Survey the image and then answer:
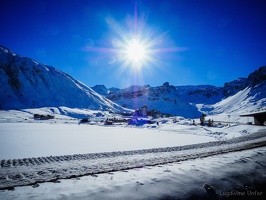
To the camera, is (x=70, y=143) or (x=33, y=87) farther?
(x=33, y=87)

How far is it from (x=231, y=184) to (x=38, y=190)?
5.93 metres

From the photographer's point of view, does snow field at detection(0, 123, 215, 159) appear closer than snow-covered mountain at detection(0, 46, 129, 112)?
Yes

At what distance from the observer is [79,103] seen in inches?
5886

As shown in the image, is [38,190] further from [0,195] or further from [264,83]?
[264,83]

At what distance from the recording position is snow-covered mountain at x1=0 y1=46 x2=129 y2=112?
12175 cm

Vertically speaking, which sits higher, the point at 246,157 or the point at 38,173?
the point at 246,157

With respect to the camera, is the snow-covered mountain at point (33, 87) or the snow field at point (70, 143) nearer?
the snow field at point (70, 143)

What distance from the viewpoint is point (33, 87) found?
13950 centimetres

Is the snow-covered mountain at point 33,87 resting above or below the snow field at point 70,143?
above

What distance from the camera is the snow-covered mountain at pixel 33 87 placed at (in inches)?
4793

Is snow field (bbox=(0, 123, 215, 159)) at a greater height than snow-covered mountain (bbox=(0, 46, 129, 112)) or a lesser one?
lesser

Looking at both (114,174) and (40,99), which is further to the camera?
(40,99)

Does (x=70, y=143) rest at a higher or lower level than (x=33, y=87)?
lower

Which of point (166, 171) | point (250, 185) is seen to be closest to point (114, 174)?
point (166, 171)
